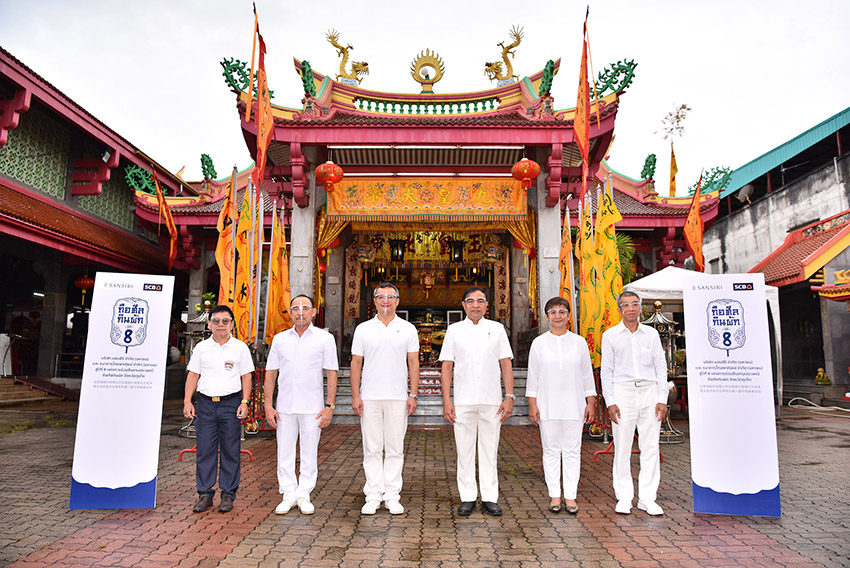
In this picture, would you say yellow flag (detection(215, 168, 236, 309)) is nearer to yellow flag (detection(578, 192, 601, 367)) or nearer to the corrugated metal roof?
yellow flag (detection(578, 192, 601, 367))

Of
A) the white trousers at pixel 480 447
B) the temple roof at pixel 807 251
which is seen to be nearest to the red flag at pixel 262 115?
the white trousers at pixel 480 447

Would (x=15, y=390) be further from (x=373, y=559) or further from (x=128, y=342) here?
(x=373, y=559)

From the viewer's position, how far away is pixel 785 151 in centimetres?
1880

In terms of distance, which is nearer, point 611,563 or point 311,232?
point 611,563

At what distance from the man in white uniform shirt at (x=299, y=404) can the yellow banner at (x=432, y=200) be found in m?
6.65

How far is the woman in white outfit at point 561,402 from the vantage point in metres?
4.02

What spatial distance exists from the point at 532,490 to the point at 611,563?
1.69m

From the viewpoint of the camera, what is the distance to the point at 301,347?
4152mm

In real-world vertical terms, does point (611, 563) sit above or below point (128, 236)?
below

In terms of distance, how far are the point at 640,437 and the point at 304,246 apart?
7.73 metres

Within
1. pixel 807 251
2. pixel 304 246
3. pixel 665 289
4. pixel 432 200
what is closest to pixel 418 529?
pixel 304 246

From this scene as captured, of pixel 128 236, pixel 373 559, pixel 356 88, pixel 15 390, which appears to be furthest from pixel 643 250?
pixel 15 390

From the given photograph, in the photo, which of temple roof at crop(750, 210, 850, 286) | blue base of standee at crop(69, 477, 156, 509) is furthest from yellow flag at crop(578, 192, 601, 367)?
temple roof at crop(750, 210, 850, 286)

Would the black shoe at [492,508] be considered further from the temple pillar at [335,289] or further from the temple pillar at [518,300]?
the temple pillar at [335,289]
